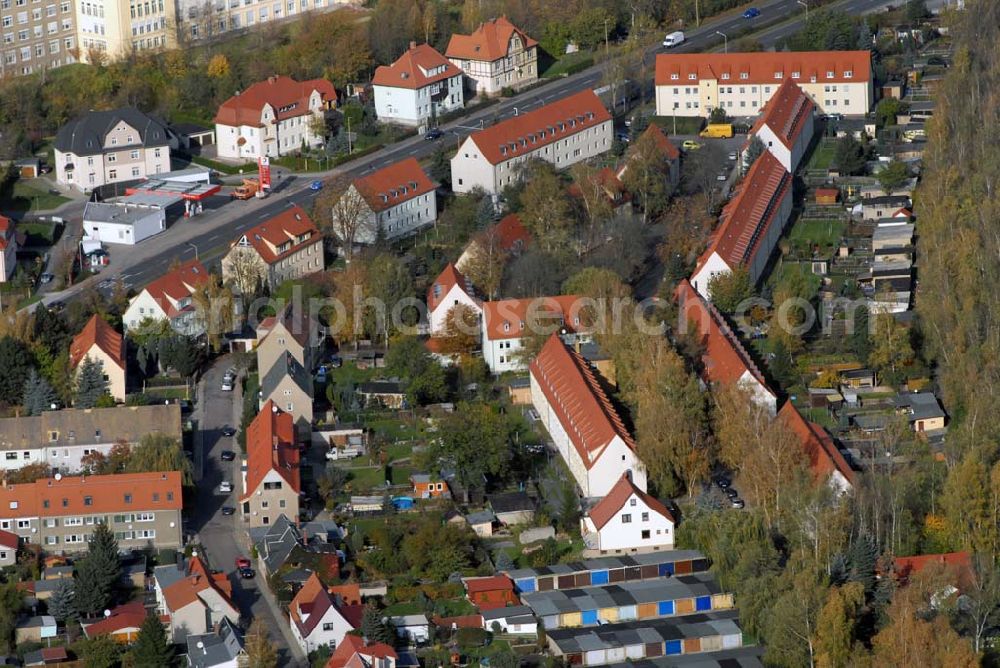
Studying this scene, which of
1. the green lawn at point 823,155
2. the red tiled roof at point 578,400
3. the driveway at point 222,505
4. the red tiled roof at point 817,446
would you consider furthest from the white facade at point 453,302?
the green lawn at point 823,155

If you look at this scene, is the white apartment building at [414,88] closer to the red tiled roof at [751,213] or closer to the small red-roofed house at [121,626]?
the red tiled roof at [751,213]

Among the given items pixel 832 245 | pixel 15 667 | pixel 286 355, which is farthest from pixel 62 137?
pixel 15 667

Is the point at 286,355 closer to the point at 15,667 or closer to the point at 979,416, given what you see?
the point at 15,667

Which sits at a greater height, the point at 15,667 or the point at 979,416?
the point at 979,416

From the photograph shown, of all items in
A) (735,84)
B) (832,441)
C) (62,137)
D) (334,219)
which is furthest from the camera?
(735,84)

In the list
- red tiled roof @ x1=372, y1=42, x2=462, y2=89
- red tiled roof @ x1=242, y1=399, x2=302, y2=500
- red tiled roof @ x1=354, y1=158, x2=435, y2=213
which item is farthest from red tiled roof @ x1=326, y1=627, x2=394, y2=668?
red tiled roof @ x1=372, y1=42, x2=462, y2=89
